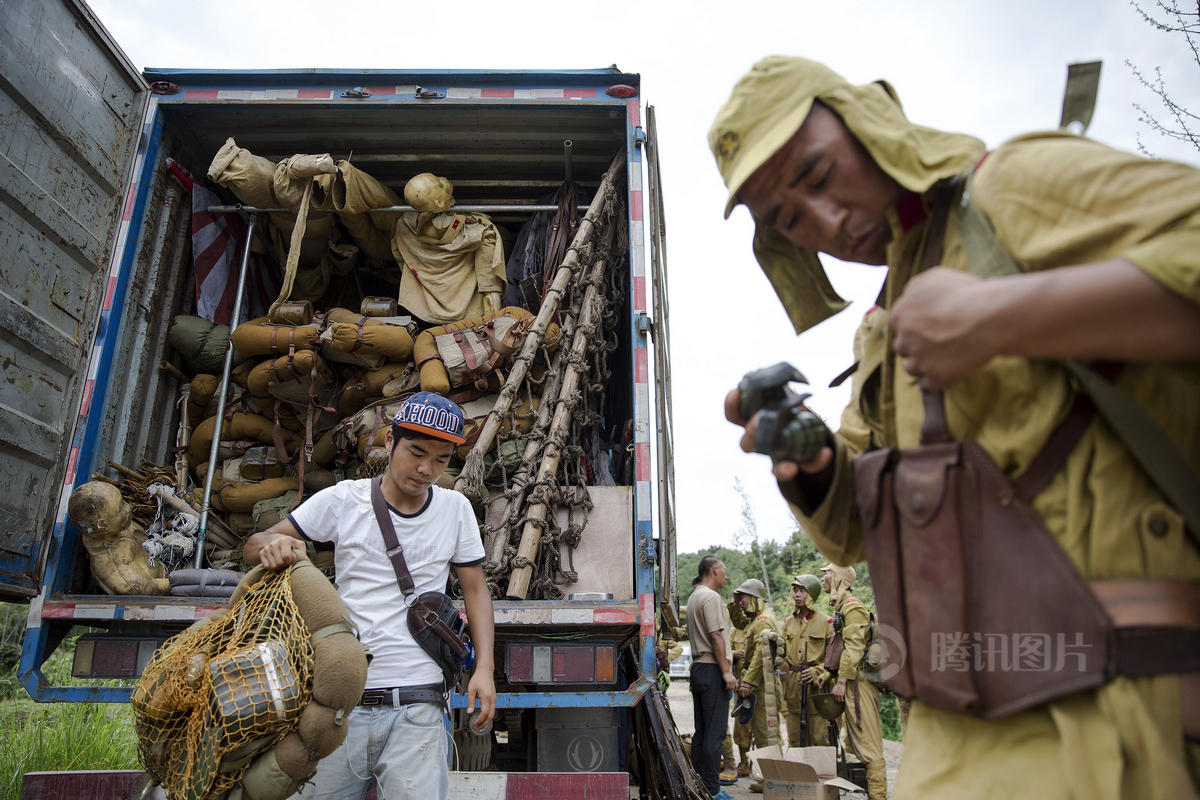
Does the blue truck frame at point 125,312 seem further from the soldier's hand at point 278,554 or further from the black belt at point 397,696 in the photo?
the soldier's hand at point 278,554

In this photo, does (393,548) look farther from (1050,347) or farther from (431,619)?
(1050,347)

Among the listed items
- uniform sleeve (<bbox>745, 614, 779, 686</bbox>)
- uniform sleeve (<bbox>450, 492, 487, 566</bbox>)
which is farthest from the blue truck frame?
uniform sleeve (<bbox>745, 614, 779, 686</bbox>)

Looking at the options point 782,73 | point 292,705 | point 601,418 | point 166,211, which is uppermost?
point 166,211

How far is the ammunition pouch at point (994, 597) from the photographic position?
34.3 inches

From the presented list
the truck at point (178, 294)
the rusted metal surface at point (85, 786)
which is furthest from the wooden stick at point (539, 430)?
the rusted metal surface at point (85, 786)

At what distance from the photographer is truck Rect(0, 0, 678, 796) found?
3211 millimetres

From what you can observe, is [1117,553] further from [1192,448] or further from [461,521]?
[461,521]

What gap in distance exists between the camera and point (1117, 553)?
907mm

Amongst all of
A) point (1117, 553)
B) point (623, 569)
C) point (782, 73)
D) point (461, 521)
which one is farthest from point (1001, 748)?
point (623, 569)

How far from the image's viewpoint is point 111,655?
3.21 meters

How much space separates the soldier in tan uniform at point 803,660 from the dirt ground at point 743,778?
29.2 inches

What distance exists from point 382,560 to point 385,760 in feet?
1.81

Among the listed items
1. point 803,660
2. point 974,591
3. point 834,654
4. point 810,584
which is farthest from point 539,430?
point 810,584

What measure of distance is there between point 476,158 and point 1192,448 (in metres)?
4.62
